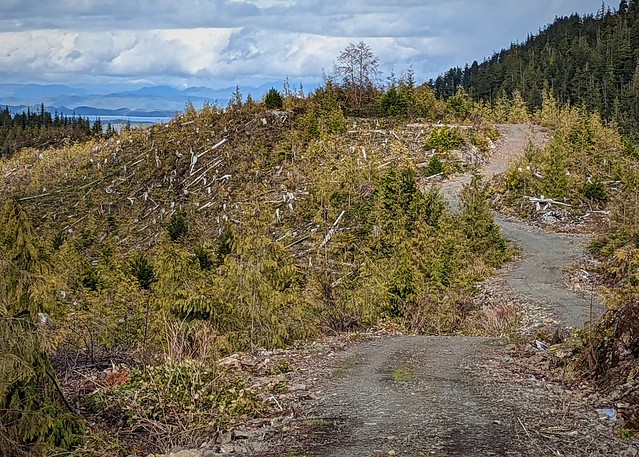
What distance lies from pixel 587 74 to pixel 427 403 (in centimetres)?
7467

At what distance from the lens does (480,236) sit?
60.7 ft

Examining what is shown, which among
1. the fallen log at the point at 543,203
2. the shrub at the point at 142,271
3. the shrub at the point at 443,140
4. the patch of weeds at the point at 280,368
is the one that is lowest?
the shrub at the point at 142,271

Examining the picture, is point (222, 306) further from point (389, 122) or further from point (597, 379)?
point (389, 122)

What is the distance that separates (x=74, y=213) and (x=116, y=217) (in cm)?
327

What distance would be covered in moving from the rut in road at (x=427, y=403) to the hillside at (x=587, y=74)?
5077 cm

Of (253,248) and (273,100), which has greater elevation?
(273,100)

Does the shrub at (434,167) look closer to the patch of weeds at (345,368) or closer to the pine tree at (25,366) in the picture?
the patch of weeds at (345,368)

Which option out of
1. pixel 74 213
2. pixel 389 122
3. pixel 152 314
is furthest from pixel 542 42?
pixel 152 314

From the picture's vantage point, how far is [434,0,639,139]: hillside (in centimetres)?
6650

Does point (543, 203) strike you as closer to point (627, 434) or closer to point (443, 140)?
point (443, 140)

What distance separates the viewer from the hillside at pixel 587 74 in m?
66.5

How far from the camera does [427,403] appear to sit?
6.53 m

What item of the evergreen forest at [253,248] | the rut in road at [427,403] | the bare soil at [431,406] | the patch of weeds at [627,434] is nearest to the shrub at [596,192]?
the evergreen forest at [253,248]

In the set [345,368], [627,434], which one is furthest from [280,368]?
[627,434]
